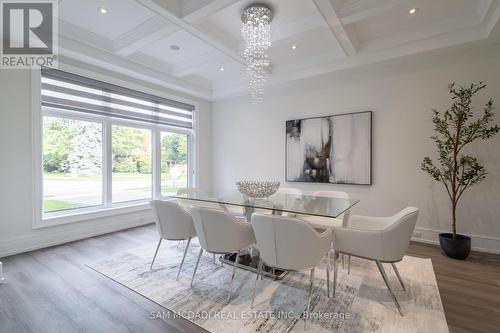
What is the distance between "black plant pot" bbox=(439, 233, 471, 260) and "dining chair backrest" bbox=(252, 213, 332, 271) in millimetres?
2170

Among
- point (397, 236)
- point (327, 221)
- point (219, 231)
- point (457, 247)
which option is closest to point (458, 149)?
point (457, 247)

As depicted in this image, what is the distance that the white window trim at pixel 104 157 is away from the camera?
3.24 meters

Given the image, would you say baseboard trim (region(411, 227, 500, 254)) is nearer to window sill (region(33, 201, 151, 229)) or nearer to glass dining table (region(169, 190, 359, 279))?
glass dining table (region(169, 190, 359, 279))

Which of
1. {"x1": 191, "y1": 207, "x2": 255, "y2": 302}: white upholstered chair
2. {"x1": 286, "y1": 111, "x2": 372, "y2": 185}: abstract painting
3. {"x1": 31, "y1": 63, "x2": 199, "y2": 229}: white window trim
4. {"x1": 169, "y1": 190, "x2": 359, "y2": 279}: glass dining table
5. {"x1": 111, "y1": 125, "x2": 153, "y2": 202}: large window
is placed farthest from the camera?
{"x1": 111, "y1": 125, "x2": 153, "y2": 202}: large window

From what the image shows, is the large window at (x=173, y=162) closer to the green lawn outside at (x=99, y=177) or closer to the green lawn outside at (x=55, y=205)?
the green lawn outside at (x=99, y=177)

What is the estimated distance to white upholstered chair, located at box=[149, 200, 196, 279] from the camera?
2.45 m

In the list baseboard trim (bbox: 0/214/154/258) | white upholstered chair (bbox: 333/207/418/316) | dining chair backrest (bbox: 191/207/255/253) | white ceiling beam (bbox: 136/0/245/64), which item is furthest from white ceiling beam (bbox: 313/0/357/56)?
baseboard trim (bbox: 0/214/154/258)

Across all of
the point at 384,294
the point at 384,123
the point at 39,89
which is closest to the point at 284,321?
the point at 384,294

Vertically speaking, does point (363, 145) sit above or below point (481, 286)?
above

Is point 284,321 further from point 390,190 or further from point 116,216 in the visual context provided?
point 116,216

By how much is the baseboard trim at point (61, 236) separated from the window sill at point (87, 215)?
0.39 feet

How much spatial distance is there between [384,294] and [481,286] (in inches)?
40.4

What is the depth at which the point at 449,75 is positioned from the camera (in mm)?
3307

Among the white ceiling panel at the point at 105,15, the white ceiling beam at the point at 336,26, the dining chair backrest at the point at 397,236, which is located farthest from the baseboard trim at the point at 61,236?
the white ceiling beam at the point at 336,26
